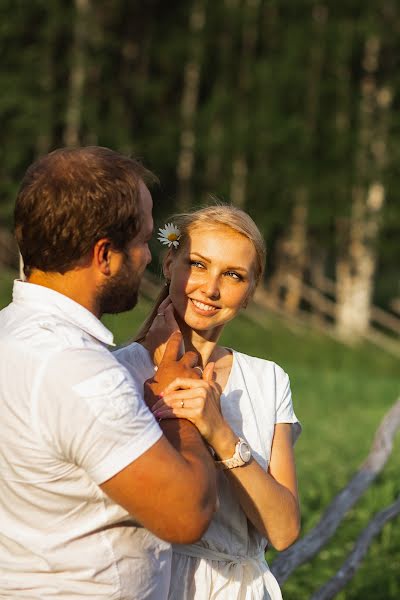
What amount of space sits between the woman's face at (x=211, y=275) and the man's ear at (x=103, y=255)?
654 mm

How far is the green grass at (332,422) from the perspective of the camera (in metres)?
6.35

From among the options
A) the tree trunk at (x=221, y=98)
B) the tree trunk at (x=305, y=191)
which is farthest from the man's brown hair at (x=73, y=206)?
the tree trunk at (x=305, y=191)

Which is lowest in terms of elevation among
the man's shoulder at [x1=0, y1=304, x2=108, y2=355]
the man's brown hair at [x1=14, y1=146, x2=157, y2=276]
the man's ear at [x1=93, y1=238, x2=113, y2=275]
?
the man's shoulder at [x1=0, y1=304, x2=108, y2=355]

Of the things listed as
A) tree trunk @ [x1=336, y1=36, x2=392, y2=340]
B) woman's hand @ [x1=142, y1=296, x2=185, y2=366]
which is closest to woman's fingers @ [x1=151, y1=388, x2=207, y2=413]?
woman's hand @ [x1=142, y1=296, x2=185, y2=366]

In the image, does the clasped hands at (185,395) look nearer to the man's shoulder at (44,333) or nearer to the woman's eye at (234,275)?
the man's shoulder at (44,333)

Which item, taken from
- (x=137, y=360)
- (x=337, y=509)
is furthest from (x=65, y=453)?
(x=337, y=509)

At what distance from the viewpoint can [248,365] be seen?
2.99 meters

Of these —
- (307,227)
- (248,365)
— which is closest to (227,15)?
(307,227)

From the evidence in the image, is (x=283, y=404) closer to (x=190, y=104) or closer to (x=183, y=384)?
(x=183, y=384)

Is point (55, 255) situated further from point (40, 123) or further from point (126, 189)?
point (40, 123)

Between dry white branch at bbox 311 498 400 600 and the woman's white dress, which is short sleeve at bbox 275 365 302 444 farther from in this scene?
dry white branch at bbox 311 498 400 600

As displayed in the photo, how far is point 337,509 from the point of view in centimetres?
539

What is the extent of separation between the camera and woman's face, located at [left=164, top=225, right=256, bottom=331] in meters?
2.99

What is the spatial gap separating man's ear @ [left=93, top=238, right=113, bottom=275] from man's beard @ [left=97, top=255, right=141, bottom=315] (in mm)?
28
